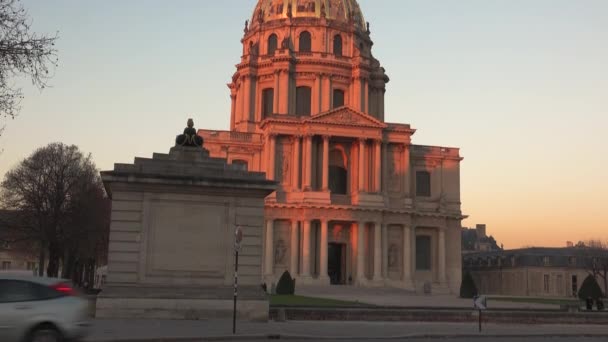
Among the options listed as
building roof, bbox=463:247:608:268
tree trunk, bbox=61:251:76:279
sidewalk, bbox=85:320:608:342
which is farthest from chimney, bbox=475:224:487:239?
sidewalk, bbox=85:320:608:342

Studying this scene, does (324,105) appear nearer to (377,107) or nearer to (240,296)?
(377,107)

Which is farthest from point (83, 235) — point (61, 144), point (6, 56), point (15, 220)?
point (6, 56)

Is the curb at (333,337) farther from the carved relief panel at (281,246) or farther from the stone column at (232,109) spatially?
the stone column at (232,109)

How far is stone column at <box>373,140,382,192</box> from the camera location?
66.6 m

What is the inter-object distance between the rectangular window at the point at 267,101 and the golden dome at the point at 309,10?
8.77 meters

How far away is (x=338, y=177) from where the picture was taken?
2815 inches

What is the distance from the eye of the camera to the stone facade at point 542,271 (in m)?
87.8

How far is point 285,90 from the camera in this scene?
76.1 metres

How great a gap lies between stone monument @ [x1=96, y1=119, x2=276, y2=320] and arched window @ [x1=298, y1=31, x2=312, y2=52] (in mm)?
56837

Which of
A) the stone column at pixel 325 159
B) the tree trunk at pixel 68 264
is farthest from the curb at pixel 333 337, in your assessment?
the stone column at pixel 325 159

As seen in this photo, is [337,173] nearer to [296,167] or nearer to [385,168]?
[385,168]

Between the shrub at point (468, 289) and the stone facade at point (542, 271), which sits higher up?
the stone facade at point (542, 271)

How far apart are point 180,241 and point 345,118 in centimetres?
4502

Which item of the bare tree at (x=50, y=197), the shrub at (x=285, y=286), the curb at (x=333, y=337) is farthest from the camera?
the bare tree at (x=50, y=197)
